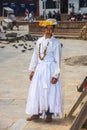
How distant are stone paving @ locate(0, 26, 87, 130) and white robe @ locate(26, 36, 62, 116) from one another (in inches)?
11.4

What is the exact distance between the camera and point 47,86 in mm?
7445

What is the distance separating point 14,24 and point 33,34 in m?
10.6

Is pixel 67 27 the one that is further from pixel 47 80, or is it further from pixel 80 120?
pixel 80 120

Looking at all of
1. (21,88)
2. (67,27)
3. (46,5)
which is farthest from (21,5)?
(21,88)

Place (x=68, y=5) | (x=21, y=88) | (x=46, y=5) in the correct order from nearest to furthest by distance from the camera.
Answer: (x=21, y=88)
(x=68, y=5)
(x=46, y=5)

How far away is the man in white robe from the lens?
746 centimetres

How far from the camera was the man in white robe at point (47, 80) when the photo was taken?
7.46 m

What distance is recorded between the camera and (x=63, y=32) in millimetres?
29656

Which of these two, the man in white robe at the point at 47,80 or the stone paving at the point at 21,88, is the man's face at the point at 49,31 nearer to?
the man in white robe at the point at 47,80

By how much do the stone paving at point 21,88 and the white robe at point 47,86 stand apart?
11.4 inches

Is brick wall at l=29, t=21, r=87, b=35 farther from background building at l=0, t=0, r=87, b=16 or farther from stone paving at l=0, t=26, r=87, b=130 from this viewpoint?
background building at l=0, t=0, r=87, b=16

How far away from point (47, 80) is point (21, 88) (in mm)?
3748

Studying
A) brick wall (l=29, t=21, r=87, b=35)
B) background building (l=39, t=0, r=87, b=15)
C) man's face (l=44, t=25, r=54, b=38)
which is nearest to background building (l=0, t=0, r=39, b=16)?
background building (l=39, t=0, r=87, b=15)

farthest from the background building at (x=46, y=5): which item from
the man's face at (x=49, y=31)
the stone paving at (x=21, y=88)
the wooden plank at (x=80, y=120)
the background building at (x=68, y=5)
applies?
the wooden plank at (x=80, y=120)
